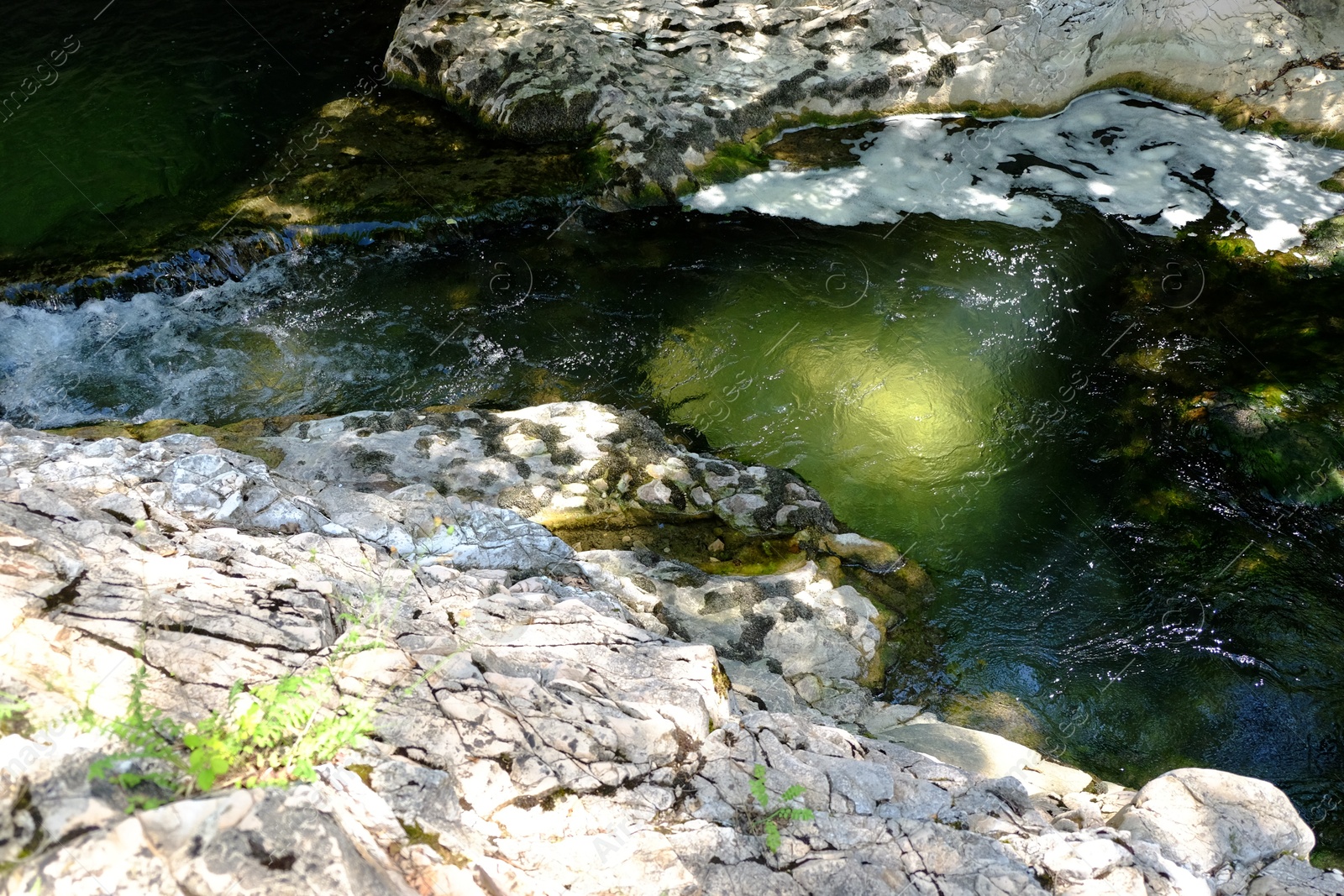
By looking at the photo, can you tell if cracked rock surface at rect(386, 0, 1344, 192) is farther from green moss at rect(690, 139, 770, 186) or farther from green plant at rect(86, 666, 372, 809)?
green plant at rect(86, 666, 372, 809)

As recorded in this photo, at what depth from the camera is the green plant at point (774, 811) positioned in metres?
2.76

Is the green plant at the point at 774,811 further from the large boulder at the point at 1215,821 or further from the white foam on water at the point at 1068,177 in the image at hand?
the white foam on water at the point at 1068,177

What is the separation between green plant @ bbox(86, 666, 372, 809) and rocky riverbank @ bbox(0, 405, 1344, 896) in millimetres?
46

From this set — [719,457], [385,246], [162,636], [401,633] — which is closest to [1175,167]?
[719,457]

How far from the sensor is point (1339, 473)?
5.56m

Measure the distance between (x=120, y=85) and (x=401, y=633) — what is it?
332 inches

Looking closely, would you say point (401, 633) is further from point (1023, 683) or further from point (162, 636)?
point (1023, 683)

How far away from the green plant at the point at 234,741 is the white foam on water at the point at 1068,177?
6251 mm

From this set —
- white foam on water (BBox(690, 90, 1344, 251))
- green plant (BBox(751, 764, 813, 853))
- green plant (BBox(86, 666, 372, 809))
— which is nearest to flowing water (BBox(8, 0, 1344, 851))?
white foam on water (BBox(690, 90, 1344, 251))

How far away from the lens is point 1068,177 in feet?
26.5

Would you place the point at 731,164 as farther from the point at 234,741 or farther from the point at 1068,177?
the point at 234,741

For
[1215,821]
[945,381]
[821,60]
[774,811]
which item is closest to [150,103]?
[821,60]

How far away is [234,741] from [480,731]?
2.40 ft

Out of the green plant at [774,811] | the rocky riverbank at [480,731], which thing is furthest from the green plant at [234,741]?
the green plant at [774,811]
